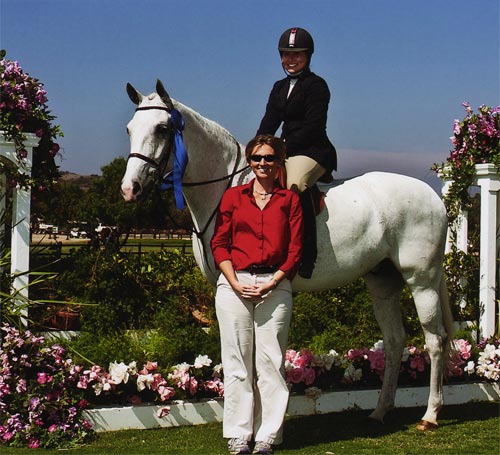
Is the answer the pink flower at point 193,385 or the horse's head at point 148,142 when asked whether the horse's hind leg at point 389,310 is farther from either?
the horse's head at point 148,142

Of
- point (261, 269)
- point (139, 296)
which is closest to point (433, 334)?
point (261, 269)

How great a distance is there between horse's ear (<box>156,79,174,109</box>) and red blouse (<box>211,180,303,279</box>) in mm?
791

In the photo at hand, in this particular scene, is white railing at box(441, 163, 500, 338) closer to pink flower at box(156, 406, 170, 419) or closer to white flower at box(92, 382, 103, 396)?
pink flower at box(156, 406, 170, 419)

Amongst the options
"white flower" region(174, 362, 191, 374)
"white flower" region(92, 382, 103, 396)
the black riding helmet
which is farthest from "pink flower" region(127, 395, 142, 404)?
the black riding helmet

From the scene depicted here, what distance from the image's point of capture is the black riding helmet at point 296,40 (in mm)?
6031

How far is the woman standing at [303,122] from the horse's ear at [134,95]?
1.06 metres

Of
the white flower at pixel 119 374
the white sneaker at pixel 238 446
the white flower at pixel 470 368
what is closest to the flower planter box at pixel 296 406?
the white flower at pixel 470 368

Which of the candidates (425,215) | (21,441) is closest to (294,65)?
(425,215)

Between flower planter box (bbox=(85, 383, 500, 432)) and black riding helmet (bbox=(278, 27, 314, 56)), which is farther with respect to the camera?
flower planter box (bbox=(85, 383, 500, 432))

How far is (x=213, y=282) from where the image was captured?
590 cm

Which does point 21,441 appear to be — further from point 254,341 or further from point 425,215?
point 425,215

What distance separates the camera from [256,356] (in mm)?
5453

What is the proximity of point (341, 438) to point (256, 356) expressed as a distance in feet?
4.25

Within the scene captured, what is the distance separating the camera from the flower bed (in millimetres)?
5883
